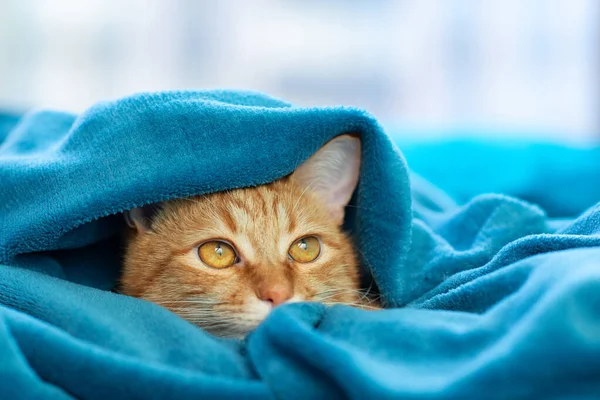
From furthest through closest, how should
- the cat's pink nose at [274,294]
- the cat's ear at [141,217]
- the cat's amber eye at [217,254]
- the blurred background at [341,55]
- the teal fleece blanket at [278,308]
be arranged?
the blurred background at [341,55]
the cat's ear at [141,217]
the cat's amber eye at [217,254]
the cat's pink nose at [274,294]
the teal fleece blanket at [278,308]

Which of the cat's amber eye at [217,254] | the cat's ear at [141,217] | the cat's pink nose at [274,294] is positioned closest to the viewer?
the cat's pink nose at [274,294]

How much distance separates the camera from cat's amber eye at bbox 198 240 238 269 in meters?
1.57

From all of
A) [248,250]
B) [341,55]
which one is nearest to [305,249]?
[248,250]

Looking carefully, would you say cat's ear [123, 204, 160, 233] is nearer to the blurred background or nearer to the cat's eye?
the cat's eye

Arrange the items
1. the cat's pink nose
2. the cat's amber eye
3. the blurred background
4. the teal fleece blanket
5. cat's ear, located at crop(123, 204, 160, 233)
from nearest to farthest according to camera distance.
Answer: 1. the teal fleece blanket
2. the cat's pink nose
3. the cat's amber eye
4. cat's ear, located at crop(123, 204, 160, 233)
5. the blurred background

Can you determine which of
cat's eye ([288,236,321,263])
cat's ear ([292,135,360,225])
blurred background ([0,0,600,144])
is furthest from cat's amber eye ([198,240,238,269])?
blurred background ([0,0,600,144])

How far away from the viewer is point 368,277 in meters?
1.81

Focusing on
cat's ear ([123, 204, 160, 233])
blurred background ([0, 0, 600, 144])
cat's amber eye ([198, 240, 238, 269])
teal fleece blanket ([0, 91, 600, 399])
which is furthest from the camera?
blurred background ([0, 0, 600, 144])

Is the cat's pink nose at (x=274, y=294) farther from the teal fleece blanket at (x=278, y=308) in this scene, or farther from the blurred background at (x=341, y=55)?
the blurred background at (x=341, y=55)

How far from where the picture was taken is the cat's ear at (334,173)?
5.43 feet

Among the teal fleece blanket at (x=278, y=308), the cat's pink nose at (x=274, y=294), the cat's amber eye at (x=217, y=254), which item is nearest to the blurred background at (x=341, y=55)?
the teal fleece blanket at (x=278, y=308)

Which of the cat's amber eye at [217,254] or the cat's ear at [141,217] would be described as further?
the cat's ear at [141,217]

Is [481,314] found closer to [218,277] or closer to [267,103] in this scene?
[218,277]

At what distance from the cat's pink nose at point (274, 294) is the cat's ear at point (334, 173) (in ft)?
1.43
